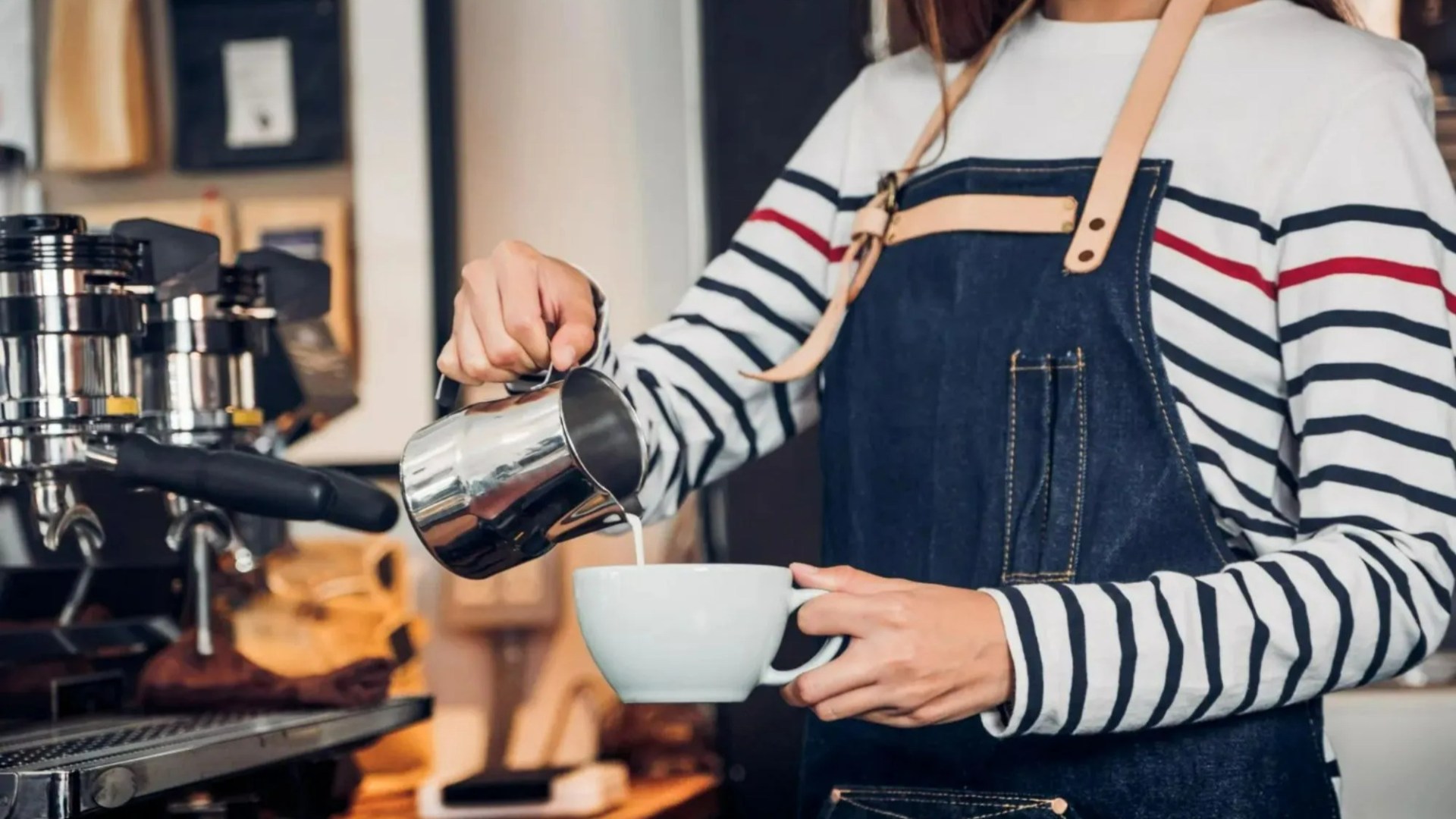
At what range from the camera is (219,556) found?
1.40 meters

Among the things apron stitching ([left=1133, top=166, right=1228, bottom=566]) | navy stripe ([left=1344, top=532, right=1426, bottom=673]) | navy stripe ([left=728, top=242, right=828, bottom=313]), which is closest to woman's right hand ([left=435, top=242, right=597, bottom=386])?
navy stripe ([left=728, top=242, right=828, bottom=313])

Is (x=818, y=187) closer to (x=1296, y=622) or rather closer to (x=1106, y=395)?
(x=1106, y=395)

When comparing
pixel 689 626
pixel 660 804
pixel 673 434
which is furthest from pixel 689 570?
pixel 660 804

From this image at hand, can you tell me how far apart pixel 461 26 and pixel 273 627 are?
85 cm

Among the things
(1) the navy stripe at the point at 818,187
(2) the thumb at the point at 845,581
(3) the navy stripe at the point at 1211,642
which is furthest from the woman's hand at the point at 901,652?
(1) the navy stripe at the point at 818,187

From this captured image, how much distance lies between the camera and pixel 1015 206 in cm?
103

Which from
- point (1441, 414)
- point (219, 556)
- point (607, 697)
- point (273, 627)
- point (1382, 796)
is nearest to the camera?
point (1441, 414)

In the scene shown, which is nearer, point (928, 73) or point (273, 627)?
point (928, 73)

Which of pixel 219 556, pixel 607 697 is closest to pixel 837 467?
pixel 219 556

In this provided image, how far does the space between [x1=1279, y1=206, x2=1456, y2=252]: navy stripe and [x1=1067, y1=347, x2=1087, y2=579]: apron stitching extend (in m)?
0.14

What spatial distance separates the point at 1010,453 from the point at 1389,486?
0.68ft

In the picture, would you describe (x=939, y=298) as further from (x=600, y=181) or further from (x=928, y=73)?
(x=600, y=181)

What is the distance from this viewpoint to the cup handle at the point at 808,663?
2.59 ft

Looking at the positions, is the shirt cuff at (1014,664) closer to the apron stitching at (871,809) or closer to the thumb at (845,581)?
the thumb at (845,581)
